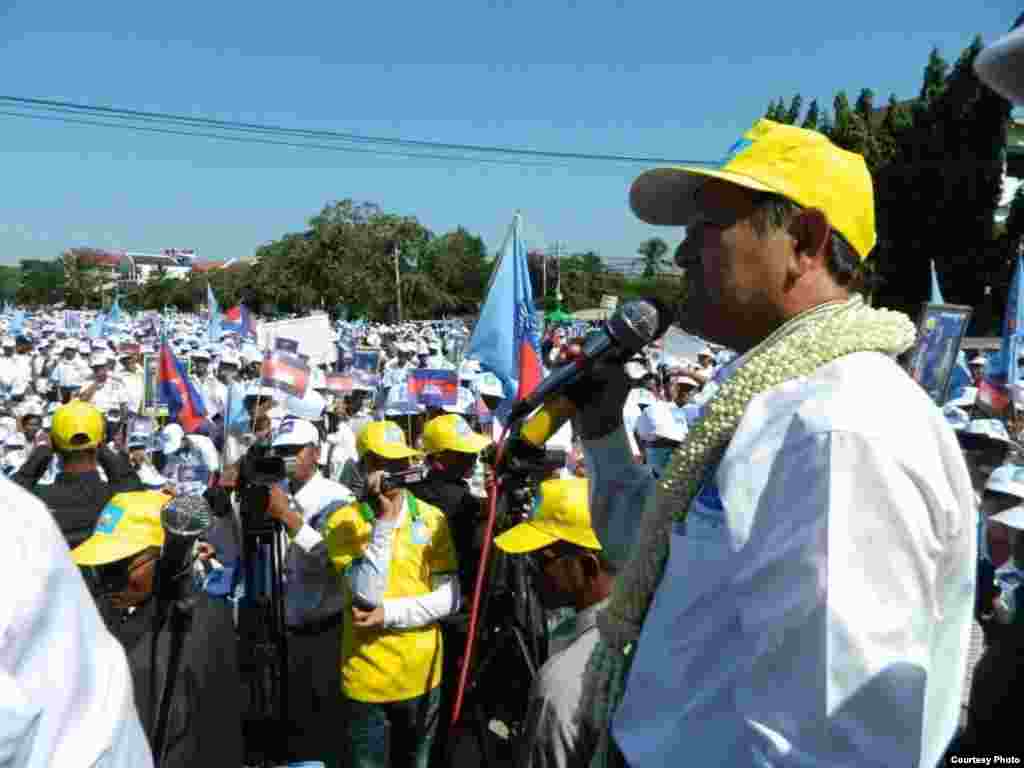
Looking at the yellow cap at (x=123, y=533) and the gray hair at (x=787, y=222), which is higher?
the gray hair at (x=787, y=222)

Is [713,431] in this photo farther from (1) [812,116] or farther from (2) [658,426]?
(1) [812,116]

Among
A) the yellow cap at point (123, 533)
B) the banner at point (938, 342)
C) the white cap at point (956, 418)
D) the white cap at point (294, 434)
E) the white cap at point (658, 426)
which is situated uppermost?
the banner at point (938, 342)

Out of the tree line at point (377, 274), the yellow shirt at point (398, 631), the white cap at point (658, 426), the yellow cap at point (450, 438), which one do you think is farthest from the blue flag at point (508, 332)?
the tree line at point (377, 274)

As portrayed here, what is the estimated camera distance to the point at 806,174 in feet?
4.76

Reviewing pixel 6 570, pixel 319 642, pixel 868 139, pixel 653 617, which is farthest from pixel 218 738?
pixel 868 139

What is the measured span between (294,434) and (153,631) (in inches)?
97.8

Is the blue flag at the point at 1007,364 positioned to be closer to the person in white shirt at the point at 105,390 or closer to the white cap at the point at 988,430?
the white cap at the point at 988,430

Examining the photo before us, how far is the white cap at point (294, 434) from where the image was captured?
531cm

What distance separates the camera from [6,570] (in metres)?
1.38

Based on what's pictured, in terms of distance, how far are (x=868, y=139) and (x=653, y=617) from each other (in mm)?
33450

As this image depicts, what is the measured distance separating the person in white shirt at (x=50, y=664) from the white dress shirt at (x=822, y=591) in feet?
2.94

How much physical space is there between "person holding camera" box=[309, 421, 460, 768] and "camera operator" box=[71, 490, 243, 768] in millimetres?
623

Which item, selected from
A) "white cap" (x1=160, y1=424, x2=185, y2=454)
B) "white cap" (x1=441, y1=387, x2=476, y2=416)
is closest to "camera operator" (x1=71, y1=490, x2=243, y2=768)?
"white cap" (x1=441, y1=387, x2=476, y2=416)

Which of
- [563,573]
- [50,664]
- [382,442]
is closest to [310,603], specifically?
[382,442]
